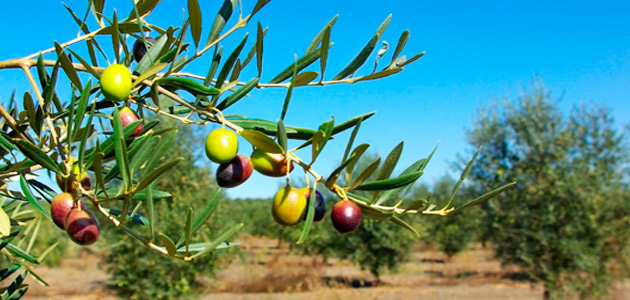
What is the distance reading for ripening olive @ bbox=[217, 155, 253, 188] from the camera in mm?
679

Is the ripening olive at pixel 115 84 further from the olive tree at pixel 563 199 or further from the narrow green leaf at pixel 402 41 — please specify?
the olive tree at pixel 563 199

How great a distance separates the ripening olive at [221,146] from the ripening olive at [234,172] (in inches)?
0.4

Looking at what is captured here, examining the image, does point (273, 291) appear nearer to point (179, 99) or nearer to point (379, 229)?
point (379, 229)

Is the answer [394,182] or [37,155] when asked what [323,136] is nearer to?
[394,182]

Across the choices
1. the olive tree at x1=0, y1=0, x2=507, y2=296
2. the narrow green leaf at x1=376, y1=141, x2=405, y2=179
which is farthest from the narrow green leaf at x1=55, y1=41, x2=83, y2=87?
the narrow green leaf at x1=376, y1=141, x2=405, y2=179

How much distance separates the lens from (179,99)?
0.70 meters

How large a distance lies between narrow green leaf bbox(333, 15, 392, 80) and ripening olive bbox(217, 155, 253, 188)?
276 mm

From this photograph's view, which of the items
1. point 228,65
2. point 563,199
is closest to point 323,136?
point 228,65

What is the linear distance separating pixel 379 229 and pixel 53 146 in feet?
53.3

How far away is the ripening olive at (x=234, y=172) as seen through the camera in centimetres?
68

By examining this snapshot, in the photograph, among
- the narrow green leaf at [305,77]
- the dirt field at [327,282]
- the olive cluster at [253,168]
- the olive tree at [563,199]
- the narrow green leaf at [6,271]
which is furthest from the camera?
the dirt field at [327,282]

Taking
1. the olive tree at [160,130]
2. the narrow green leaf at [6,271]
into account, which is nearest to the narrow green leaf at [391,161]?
the olive tree at [160,130]

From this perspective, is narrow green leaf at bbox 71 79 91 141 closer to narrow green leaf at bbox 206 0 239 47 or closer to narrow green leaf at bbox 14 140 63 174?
narrow green leaf at bbox 14 140 63 174

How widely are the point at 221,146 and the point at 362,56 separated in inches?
12.7
